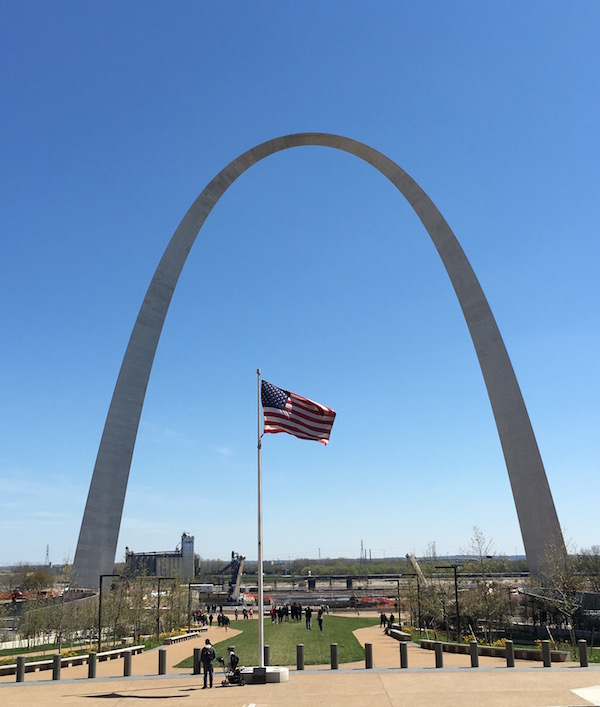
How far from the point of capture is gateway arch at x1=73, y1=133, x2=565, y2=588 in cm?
3809

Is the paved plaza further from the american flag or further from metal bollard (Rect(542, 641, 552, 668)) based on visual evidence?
the american flag

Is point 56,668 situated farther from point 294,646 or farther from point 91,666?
point 294,646

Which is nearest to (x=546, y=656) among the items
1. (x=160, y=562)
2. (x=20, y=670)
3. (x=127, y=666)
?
(x=127, y=666)

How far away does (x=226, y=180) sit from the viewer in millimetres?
47688

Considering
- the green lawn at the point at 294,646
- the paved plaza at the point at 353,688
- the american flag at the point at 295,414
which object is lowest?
the green lawn at the point at 294,646

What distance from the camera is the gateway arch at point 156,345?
125ft

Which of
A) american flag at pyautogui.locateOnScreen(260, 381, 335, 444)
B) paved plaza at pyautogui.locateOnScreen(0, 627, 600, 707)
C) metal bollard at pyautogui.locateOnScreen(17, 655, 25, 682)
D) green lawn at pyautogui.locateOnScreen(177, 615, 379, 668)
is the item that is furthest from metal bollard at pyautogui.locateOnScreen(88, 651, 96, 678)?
american flag at pyautogui.locateOnScreen(260, 381, 335, 444)

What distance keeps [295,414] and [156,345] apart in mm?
25650

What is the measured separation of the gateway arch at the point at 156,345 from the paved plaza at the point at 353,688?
1787cm

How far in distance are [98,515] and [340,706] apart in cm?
2839

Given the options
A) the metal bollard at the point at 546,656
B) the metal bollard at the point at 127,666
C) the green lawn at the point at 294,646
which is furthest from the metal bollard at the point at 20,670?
the metal bollard at the point at 546,656

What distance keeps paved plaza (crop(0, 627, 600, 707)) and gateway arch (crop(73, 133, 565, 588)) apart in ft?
58.6

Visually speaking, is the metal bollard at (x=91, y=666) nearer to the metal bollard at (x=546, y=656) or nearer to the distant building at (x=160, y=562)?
the metal bollard at (x=546, y=656)

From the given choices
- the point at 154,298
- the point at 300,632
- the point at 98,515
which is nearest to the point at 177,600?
the point at 98,515
